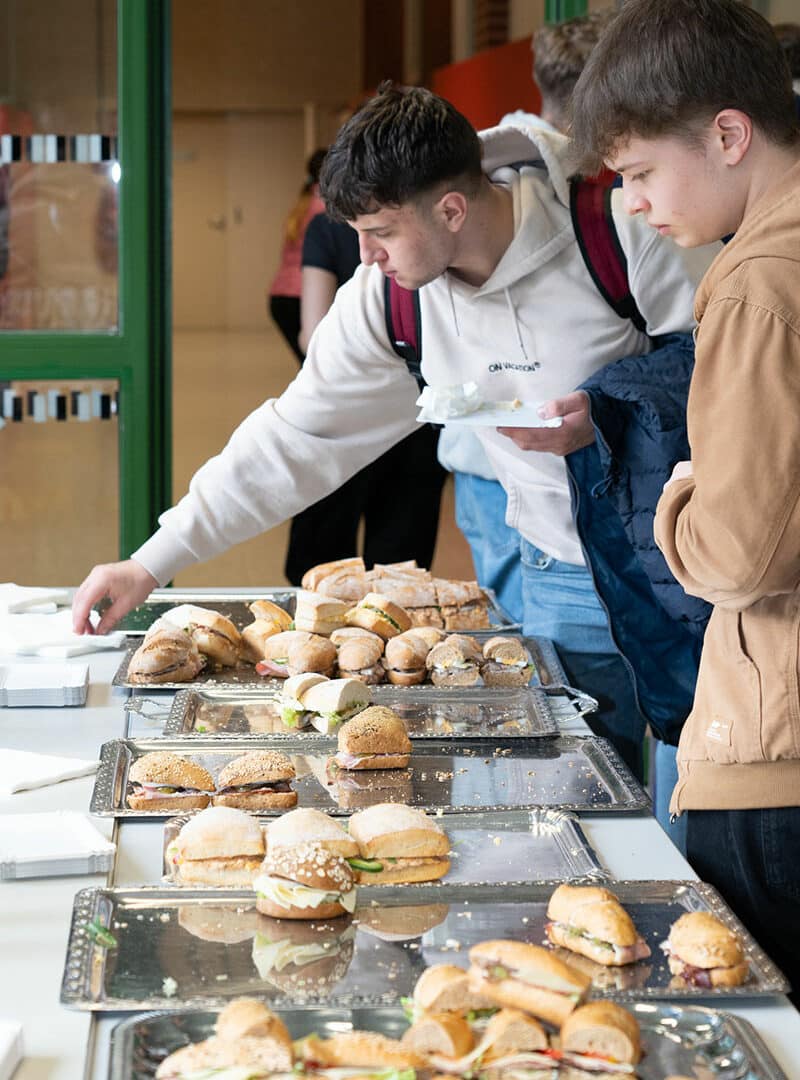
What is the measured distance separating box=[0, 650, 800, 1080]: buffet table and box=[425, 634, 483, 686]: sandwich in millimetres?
205

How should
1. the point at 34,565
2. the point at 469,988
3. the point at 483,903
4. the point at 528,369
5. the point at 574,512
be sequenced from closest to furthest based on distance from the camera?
1. the point at 469,988
2. the point at 483,903
3. the point at 574,512
4. the point at 528,369
5. the point at 34,565

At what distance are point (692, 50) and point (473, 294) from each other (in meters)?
0.95

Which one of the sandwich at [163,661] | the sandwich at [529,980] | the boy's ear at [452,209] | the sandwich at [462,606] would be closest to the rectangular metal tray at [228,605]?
the sandwich at [462,606]

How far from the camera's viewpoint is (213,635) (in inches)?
90.7

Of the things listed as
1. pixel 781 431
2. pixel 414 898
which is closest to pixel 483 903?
pixel 414 898

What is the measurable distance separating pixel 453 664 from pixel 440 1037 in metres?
1.16

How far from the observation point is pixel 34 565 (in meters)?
4.80

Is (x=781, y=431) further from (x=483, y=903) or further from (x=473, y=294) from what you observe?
(x=473, y=294)

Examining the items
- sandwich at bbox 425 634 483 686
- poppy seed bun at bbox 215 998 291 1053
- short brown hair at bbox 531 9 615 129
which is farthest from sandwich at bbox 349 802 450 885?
short brown hair at bbox 531 9 615 129

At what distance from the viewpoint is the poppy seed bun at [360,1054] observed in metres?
1.02

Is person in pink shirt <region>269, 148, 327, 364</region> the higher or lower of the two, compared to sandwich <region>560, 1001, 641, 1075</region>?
higher

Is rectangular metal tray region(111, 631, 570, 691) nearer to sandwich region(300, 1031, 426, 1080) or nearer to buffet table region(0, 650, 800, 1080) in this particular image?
buffet table region(0, 650, 800, 1080)

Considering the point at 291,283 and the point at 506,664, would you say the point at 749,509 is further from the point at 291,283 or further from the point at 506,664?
the point at 291,283

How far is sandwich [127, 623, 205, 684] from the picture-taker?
7.15 ft
